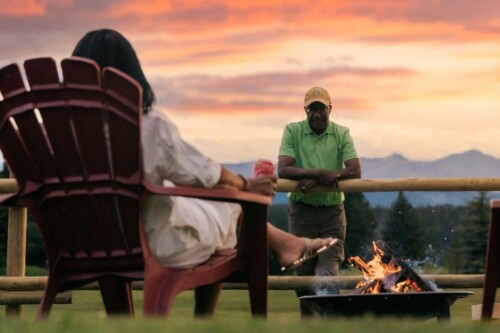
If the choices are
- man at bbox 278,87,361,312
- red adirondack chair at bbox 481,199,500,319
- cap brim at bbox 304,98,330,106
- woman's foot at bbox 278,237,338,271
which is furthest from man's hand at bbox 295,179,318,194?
red adirondack chair at bbox 481,199,500,319

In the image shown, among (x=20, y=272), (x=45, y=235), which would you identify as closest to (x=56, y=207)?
(x=45, y=235)

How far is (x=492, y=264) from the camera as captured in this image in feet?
19.4

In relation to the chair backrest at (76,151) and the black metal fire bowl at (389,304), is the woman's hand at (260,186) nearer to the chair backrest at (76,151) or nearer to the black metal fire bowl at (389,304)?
the chair backrest at (76,151)

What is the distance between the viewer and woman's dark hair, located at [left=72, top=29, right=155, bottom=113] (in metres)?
Answer: 5.64

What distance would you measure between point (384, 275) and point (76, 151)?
220 cm

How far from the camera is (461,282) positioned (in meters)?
8.38

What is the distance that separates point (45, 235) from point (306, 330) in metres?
1.61

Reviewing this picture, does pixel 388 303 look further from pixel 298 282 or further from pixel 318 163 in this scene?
pixel 318 163

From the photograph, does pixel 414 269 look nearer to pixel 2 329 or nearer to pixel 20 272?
pixel 20 272

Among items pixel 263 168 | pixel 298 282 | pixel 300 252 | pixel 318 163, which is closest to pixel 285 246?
pixel 300 252

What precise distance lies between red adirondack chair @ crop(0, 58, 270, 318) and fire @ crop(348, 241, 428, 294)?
146 cm

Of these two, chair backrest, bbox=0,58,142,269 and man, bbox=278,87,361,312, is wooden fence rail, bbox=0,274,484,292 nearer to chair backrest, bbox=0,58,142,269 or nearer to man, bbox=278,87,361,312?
man, bbox=278,87,361,312

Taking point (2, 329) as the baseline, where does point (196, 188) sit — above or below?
above

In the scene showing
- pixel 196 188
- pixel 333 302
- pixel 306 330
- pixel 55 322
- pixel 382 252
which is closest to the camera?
→ pixel 306 330
